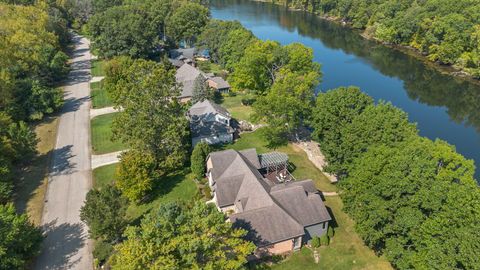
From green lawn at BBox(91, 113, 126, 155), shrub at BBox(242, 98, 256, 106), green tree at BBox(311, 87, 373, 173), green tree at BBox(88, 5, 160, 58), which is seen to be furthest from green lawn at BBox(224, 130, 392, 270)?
green tree at BBox(88, 5, 160, 58)

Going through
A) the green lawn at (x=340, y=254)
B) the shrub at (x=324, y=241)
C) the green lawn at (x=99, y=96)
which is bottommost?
the green lawn at (x=340, y=254)

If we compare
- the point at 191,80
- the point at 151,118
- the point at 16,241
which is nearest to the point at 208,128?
the point at 151,118

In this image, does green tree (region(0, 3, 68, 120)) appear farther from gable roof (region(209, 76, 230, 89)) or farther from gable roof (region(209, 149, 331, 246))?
gable roof (region(209, 149, 331, 246))

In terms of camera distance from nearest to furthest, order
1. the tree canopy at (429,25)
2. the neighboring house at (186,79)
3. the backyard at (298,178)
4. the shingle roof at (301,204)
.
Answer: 1. the backyard at (298,178)
2. the shingle roof at (301,204)
3. the neighboring house at (186,79)
4. the tree canopy at (429,25)

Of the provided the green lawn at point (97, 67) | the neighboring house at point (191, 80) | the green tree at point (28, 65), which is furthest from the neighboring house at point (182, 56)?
the green tree at point (28, 65)

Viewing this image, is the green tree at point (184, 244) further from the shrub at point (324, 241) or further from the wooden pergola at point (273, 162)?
the wooden pergola at point (273, 162)

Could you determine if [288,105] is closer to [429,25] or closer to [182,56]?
[182,56]
